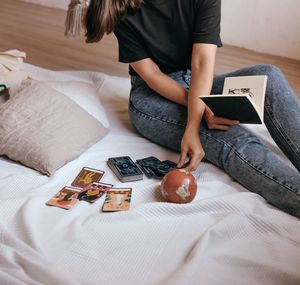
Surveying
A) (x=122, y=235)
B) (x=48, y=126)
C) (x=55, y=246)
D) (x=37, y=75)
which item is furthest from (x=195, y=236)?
(x=37, y=75)

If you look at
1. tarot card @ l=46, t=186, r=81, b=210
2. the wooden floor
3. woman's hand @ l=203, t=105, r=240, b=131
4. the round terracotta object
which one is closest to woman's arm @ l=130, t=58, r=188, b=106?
woman's hand @ l=203, t=105, r=240, b=131

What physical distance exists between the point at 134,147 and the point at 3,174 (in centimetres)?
43

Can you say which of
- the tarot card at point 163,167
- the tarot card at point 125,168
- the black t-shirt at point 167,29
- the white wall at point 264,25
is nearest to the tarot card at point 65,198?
the tarot card at point 125,168

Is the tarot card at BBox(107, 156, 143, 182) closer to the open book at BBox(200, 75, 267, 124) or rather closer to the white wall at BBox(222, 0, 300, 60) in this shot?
the open book at BBox(200, 75, 267, 124)

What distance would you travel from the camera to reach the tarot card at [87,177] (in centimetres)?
118

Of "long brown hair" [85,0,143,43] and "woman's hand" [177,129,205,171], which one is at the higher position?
"long brown hair" [85,0,143,43]

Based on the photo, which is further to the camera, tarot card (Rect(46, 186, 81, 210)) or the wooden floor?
the wooden floor

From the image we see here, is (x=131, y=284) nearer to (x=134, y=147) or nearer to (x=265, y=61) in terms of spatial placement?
(x=134, y=147)

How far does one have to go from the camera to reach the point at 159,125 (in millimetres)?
1355

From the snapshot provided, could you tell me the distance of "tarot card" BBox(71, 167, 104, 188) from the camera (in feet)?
3.88

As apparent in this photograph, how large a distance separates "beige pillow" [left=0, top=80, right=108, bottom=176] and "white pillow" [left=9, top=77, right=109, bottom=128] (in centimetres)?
6

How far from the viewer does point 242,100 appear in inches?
42.3

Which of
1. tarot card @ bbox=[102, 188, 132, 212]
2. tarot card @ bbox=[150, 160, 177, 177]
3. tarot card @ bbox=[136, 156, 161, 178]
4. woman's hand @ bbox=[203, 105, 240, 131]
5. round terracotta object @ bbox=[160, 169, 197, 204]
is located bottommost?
tarot card @ bbox=[102, 188, 132, 212]

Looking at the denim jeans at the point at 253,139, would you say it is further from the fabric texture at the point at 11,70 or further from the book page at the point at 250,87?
the fabric texture at the point at 11,70
